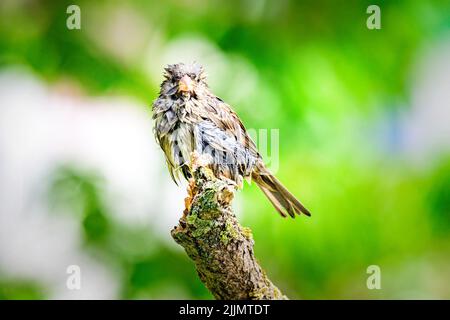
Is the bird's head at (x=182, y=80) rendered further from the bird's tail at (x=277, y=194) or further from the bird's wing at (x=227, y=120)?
the bird's tail at (x=277, y=194)

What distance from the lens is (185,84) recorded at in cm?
279

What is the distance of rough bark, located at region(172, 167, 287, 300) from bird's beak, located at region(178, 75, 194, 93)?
550 mm

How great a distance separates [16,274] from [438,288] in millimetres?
2116

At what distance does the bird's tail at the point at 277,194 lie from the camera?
3002 mm

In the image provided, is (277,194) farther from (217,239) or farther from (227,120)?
(217,239)

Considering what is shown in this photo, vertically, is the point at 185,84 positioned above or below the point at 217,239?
above

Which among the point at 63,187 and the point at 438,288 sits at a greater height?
the point at 63,187

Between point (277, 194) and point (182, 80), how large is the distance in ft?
2.42

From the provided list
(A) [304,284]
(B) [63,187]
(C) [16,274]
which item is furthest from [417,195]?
(C) [16,274]

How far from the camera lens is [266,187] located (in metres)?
3.07

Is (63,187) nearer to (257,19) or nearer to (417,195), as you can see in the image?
(257,19)

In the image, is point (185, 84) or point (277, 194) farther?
point (277, 194)

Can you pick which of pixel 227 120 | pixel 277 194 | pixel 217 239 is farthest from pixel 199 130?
pixel 217 239

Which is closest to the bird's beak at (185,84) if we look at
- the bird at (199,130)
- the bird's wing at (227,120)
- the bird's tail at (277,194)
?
the bird at (199,130)
